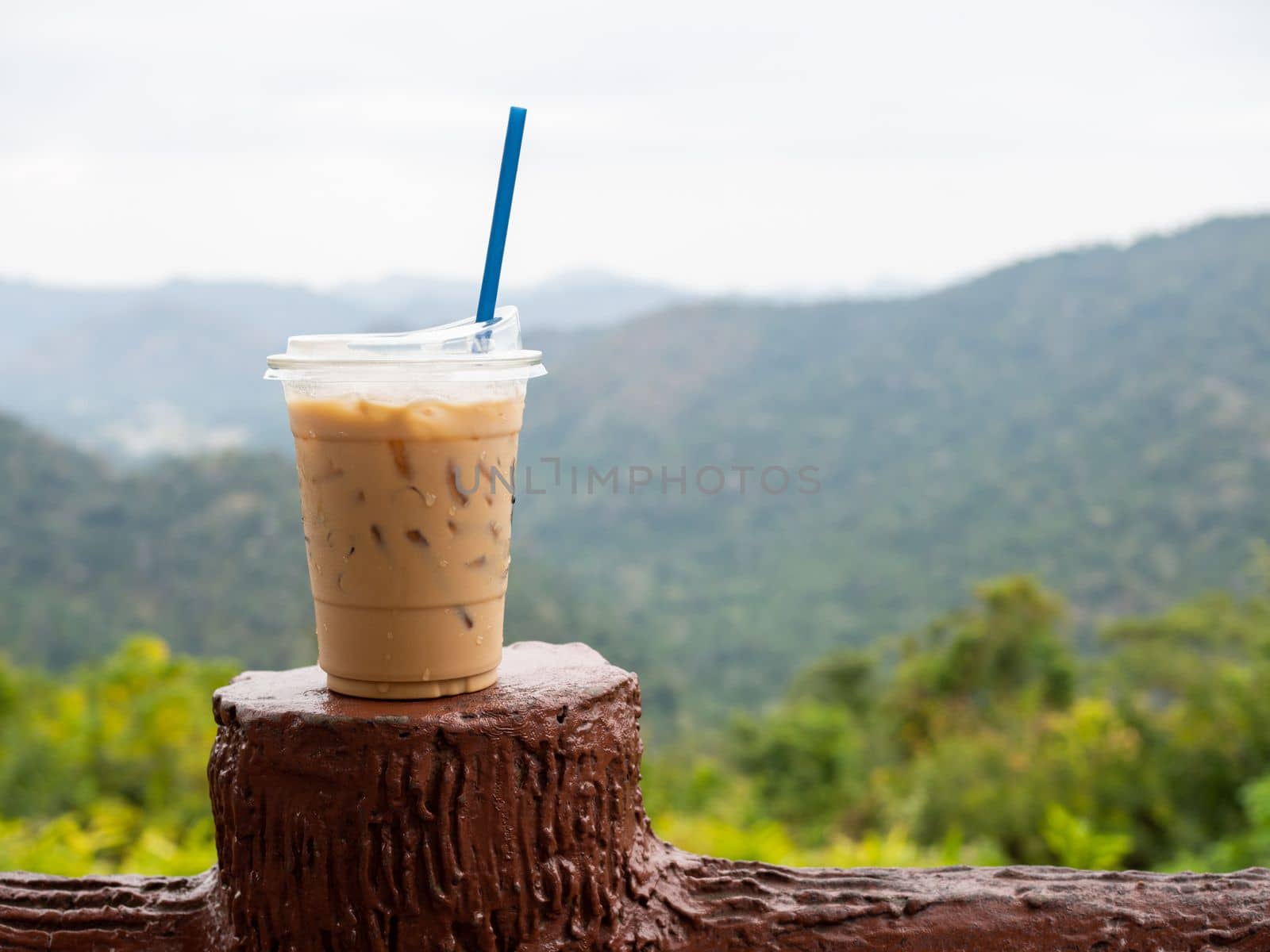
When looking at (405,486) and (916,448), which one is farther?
(916,448)

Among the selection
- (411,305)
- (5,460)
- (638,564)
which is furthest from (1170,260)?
(5,460)

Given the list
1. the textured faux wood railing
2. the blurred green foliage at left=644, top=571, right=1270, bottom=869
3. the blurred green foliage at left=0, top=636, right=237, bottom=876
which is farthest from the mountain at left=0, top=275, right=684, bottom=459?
the textured faux wood railing

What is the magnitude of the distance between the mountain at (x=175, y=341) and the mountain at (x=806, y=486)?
1.98 ft

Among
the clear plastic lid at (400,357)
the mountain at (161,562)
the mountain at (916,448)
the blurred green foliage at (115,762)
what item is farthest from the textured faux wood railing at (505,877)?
the mountain at (916,448)

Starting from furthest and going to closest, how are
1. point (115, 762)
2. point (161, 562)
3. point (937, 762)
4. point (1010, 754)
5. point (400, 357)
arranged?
1. point (161, 562)
2. point (937, 762)
3. point (1010, 754)
4. point (115, 762)
5. point (400, 357)

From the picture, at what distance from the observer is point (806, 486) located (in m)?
35.2

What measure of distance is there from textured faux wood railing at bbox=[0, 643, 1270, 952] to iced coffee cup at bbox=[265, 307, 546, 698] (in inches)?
3.3

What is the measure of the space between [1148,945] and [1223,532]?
24272 millimetres

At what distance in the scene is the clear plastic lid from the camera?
4.70 ft

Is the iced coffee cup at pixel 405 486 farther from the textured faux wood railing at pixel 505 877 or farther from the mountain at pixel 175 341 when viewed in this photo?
the mountain at pixel 175 341

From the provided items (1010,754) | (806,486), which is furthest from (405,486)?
(806,486)

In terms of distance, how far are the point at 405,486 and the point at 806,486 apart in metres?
34.3

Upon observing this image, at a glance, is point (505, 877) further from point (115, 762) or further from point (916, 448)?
point (916, 448)

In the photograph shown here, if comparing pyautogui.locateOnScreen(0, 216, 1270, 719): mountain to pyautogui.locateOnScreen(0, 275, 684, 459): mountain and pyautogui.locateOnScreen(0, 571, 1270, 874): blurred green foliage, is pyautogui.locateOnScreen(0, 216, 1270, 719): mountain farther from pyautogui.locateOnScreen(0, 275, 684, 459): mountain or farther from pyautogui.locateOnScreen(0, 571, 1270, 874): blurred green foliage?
pyautogui.locateOnScreen(0, 571, 1270, 874): blurred green foliage
